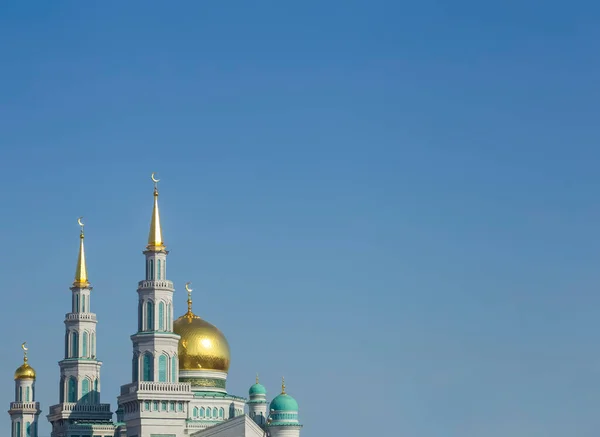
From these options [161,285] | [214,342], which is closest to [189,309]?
[214,342]

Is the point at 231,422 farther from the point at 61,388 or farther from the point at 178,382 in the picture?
the point at 61,388

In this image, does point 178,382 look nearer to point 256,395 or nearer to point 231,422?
point 231,422

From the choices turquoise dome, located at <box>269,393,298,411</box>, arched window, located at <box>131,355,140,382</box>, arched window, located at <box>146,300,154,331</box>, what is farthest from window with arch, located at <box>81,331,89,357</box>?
turquoise dome, located at <box>269,393,298,411</box>

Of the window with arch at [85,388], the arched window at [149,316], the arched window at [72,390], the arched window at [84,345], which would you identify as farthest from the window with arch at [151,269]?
the arched window at [72,390]

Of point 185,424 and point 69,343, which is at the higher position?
point 69,343

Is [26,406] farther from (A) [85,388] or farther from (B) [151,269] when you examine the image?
(B) [151,269]

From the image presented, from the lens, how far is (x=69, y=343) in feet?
330

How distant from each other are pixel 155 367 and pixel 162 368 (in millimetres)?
474

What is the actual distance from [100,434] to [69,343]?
6.51 meters

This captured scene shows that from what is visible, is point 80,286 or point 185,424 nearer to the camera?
point 185,424

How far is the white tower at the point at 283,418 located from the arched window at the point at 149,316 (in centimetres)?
1172

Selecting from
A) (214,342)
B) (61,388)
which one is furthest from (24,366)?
(214,342)

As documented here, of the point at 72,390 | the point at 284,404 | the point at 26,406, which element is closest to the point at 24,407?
the point at 26,406

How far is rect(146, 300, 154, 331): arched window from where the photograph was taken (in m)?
93.6
